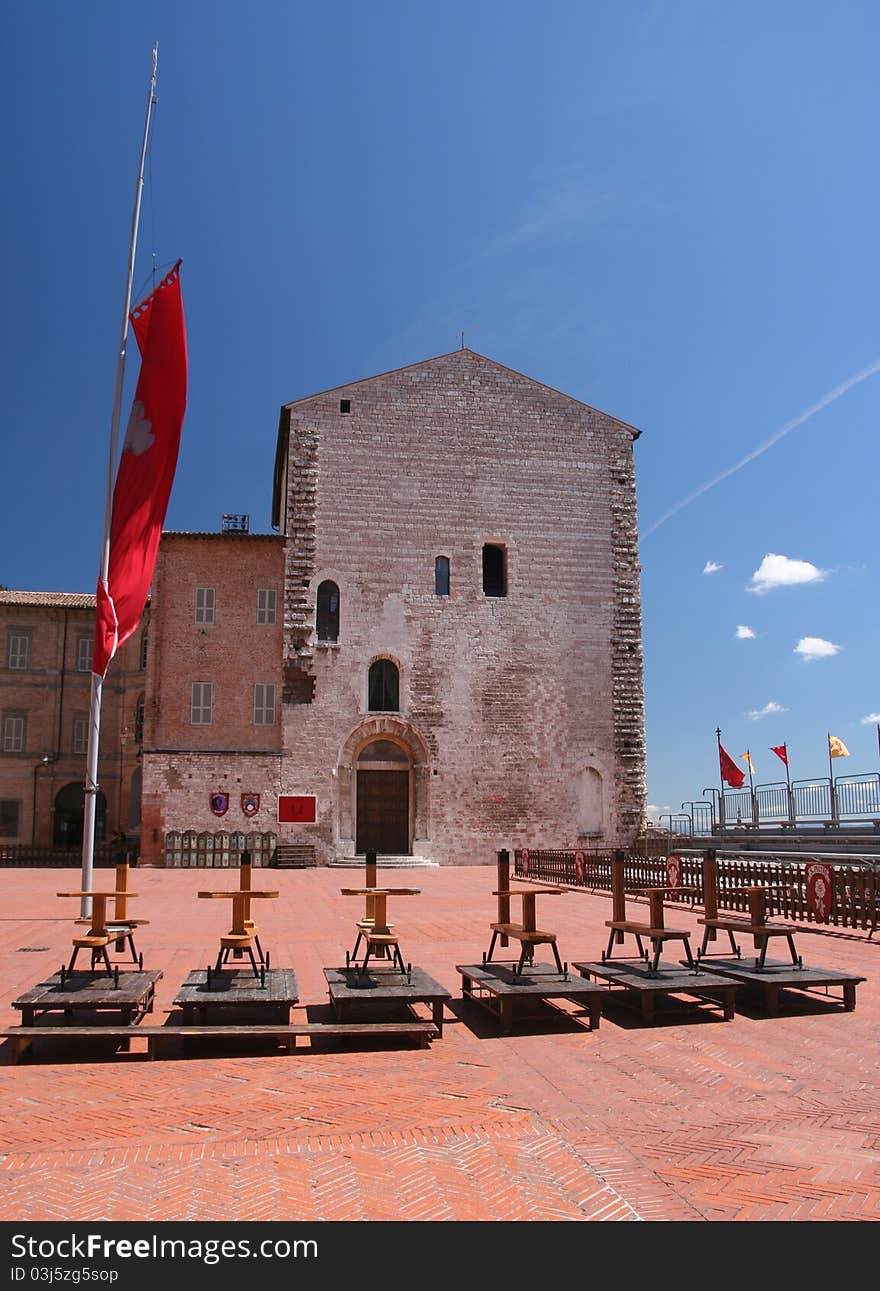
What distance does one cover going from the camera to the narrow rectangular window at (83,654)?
119 ft

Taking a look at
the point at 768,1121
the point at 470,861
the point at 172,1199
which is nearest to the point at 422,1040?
the point at 768,1121

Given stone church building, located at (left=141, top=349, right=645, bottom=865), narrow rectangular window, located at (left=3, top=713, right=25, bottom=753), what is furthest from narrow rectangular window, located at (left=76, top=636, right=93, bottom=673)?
stone church building, located at (left=141, top=349, right=645, bottom=865)

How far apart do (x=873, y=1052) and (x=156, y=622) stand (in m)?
27.4

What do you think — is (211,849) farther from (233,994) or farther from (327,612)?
(233,994)

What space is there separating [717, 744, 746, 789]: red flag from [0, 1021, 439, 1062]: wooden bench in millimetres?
29971

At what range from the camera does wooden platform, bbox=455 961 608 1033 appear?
8.20 meters

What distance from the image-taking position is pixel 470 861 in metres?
31.7

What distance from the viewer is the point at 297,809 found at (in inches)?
1220

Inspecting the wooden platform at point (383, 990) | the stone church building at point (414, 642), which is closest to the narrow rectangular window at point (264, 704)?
the stone church building at point (414, 642)

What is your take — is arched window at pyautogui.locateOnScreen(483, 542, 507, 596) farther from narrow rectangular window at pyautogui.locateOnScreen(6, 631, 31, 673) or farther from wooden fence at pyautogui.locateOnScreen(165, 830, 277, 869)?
narrow rectangular window at pyautogui.locateOnScreen(6, 631, 31, 673)

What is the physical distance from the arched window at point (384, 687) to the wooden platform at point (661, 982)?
22720mm

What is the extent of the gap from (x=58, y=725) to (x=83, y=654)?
2787 mm

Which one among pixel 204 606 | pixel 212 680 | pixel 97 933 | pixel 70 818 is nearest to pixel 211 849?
pixel 212 680

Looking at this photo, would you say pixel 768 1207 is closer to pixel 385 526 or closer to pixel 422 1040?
pixel 422 1040
